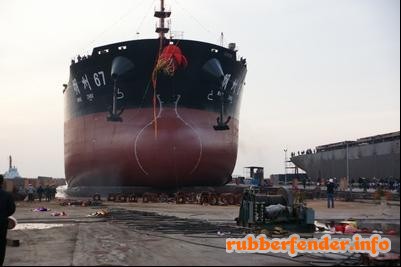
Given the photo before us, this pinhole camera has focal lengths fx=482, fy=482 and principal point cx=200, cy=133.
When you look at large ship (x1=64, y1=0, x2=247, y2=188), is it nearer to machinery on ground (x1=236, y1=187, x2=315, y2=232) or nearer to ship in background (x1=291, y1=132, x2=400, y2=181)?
ship in background (x1=291, y1=132, x2=400, y2=181)

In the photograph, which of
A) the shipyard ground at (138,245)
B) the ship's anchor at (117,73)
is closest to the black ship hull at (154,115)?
the ship's anchor at (117,73)

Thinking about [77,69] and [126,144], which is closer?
[126,144]

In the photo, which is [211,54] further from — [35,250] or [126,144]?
[35,250]

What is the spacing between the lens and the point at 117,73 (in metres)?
28.1

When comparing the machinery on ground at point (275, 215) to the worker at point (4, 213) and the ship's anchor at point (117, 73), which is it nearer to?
the worker at point (4, 213)

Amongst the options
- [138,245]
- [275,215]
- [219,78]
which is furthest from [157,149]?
[138,245]

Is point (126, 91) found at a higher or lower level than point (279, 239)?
higher

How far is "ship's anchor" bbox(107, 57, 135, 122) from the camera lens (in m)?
27.8

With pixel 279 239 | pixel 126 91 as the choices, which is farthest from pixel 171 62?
pixel 279 239

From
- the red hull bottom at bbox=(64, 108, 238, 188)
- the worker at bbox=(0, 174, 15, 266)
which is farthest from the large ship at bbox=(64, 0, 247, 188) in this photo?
the worker at bbox=(0, 174, 15, 266)

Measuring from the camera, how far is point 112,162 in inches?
1118

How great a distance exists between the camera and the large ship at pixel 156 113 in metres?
27.3

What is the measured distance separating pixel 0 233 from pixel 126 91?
21.2 m

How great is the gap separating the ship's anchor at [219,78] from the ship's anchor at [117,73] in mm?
4618
